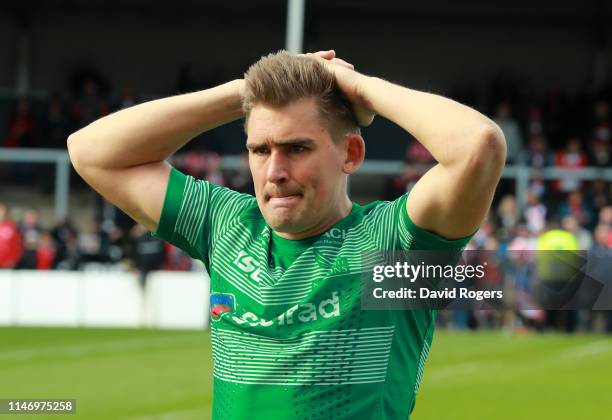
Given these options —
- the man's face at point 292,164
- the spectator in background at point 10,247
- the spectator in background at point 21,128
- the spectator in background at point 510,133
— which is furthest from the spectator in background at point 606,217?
the man's face at point 292,164

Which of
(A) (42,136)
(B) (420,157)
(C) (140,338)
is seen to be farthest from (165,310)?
(A) (42,136)

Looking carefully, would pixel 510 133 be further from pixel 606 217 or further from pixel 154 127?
pixel 154 127

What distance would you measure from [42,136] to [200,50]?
18.0ft

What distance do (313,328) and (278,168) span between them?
1.33 feet

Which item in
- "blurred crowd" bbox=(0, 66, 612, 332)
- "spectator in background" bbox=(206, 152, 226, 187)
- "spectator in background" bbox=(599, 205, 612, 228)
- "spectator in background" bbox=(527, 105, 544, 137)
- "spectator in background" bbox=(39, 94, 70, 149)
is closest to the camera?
"spectator in background" bbox=(599, 205, 612, 228)

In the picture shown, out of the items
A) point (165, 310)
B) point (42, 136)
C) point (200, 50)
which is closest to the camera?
point (165, 310)

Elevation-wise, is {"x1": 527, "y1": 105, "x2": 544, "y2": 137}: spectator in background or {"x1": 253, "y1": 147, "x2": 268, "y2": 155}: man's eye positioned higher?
{"x1": 253, "y1": 147, "x2": 268, "y2": 155}: man's eye

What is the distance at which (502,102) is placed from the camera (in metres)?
27.4

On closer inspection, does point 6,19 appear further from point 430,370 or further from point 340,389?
point 340,389

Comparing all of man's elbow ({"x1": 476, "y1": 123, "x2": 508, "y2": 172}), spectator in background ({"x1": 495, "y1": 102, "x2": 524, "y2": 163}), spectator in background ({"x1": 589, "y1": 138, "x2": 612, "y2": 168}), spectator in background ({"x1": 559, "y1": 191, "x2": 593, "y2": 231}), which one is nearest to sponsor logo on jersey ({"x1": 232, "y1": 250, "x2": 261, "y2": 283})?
man's elbow ({"x1": 476, "y1": 123, "x2": 508, "y2": 172})

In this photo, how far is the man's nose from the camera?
10.4 ft

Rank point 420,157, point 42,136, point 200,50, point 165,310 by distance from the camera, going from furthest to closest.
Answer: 1. point 200,50
2. point 42,136
3. point 420,157
4. point 165,310

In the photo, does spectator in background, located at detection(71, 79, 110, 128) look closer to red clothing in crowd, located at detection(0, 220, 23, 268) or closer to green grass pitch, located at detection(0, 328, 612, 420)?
red clothing in crowd, located at detection(0, 220, 23, 268)

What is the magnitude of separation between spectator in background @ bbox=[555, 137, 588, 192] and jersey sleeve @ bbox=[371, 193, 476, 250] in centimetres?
1924
